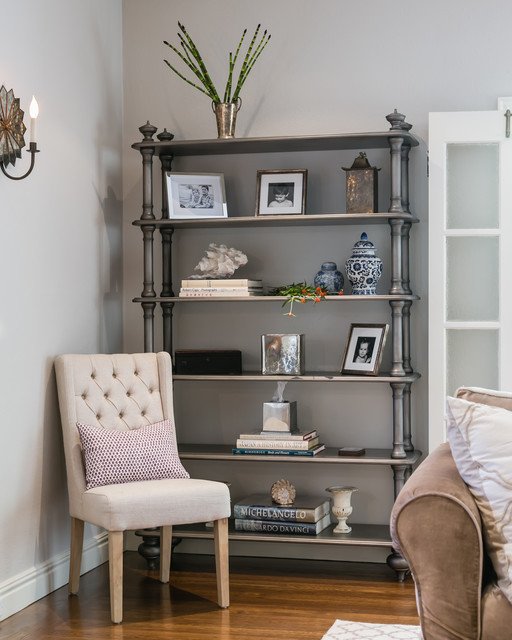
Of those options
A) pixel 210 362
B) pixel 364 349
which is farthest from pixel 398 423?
pixel 210 362

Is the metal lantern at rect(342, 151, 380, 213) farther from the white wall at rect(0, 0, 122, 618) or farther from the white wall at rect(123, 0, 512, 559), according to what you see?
the white wall at rect(0, 0, 122, 618)

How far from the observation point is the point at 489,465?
2.47 metres

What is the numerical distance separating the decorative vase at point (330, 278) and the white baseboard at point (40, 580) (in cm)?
159

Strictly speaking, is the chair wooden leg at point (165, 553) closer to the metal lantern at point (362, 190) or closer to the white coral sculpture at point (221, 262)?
the white coral sculpture at point (221, 262)

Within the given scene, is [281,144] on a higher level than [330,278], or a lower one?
higher

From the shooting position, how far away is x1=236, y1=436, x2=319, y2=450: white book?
13.8 feet

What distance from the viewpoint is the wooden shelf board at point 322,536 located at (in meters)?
4.10

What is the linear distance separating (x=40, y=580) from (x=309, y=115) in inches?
96.1

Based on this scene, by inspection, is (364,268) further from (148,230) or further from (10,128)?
(10,128)

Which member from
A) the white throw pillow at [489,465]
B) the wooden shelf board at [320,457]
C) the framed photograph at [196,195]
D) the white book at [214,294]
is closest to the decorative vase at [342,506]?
the wooden shelf board at [320,457]

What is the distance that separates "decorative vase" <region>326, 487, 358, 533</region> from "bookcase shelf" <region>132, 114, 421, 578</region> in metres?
0.05

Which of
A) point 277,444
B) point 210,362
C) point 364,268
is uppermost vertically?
point 364,268

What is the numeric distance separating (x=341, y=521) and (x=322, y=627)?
835 mm

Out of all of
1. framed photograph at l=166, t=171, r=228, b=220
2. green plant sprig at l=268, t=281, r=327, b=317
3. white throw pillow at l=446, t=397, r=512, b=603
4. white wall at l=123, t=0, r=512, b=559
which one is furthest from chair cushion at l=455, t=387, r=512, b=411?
framed photograph at l=166, t=171, r=228, b=220
